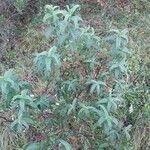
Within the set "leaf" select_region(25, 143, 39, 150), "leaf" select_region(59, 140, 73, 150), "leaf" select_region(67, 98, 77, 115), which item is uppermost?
"leaf" select_region(67, 98, 77, 115)

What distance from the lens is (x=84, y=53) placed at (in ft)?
9.68

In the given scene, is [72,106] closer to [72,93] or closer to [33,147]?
[72,93]

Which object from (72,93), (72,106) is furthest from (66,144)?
(72,93)

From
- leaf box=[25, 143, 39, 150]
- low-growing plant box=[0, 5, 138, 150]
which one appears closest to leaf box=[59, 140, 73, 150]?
low-growing plant box=[0, 5, 138, 150]

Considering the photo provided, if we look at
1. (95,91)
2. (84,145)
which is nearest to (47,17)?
(95,91)

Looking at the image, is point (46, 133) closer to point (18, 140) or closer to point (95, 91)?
point (95, 91)

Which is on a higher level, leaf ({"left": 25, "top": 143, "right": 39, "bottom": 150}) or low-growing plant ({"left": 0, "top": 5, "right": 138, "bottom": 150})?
low-growing plant ({"left": 0, "top": 5, "right": 138, "bottom": 150})

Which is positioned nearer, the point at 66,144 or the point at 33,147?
the point at 66,144

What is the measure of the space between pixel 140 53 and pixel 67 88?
88.9 inches

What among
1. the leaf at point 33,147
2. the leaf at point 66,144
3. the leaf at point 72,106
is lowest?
the leaf at point 33,147

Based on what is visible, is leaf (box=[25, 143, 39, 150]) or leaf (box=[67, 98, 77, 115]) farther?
leaf (box=[25, 143, 39, 150])

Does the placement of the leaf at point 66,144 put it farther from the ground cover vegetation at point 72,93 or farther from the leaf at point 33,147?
the leaf at point 33,147

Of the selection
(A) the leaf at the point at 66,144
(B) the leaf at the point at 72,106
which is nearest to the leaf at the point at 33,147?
(A) the leaf at the point at 66,144

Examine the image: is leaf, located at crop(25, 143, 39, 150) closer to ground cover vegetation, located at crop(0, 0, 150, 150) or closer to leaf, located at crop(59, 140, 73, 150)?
ground cover vegetation, located at crop(0, 0, 150, 150)
